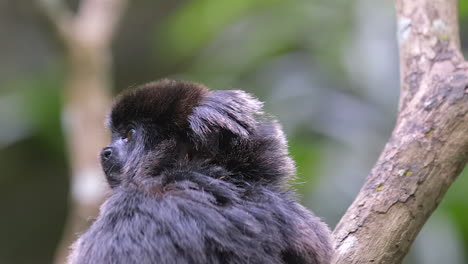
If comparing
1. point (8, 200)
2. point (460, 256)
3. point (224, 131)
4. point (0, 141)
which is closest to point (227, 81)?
point (460, 256)

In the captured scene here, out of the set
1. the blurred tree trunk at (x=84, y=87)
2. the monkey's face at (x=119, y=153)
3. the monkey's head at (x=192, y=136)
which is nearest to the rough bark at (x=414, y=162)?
the monkey's head at (x=192, y=136)

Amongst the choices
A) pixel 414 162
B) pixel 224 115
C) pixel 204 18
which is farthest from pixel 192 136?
pixel 204 18

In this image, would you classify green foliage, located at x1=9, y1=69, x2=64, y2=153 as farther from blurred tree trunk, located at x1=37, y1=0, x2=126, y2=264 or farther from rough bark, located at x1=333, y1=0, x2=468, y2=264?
rough bark, located at x1=333, y1=0, x2=468, y2=264

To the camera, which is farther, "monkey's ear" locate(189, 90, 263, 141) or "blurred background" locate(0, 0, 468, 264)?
"blurred background" locate(0, 0, 468, 264)

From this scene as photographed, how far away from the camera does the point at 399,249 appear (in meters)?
1.83

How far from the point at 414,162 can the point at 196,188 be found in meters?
0.68

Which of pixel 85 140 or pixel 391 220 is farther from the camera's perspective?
pixel 85 140

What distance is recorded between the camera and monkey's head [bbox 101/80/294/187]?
5.96 feet

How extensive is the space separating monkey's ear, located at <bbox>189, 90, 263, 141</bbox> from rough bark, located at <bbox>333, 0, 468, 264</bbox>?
15.8 inches

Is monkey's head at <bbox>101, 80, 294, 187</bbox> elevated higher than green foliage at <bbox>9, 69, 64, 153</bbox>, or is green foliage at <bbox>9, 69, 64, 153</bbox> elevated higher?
green foliage at <bbox>9, 69, 64, 153</bbox>

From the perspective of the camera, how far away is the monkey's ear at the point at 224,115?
1.82m

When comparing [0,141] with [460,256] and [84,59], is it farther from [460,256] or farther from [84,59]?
[460,256]

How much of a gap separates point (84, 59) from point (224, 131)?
2.64 meters

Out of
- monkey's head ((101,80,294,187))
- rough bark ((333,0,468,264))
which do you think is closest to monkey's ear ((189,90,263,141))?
monkey's head ((101,80,294,187))
